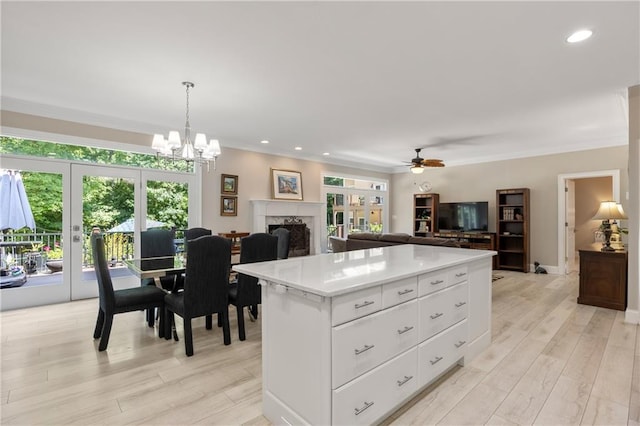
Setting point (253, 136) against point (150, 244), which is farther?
point (253, 136)

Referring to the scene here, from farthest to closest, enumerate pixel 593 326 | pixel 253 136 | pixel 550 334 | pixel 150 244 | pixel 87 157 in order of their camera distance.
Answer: pixel 253 136
pixel 87 157
pixel 150 244
pixel 593 326
pixel 550 334

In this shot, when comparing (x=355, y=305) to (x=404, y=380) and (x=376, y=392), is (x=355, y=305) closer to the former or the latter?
(x=376, y=392)

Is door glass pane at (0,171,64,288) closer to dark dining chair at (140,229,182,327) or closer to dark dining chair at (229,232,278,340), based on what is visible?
dark dining chair at (140,229,182,327)

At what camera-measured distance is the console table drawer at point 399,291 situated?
1808 millimetres

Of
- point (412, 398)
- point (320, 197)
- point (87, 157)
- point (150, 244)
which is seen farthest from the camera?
point (320, 197)

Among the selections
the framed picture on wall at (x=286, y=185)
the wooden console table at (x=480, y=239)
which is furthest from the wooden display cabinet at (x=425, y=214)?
the framed picture on wall at (x=286, y=185)

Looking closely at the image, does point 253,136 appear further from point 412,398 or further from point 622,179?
point 622,179

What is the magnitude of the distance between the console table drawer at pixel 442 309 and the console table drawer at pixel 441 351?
52 mm

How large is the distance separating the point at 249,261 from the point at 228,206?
2.91 meters

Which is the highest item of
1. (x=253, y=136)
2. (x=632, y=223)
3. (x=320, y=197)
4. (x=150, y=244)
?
(x=253, y=136)

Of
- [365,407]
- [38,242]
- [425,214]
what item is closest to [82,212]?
[38,242]

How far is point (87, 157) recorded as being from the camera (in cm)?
449

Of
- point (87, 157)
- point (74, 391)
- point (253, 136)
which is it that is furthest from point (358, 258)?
point (87, 157)

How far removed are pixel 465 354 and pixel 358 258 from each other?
1130 mm
